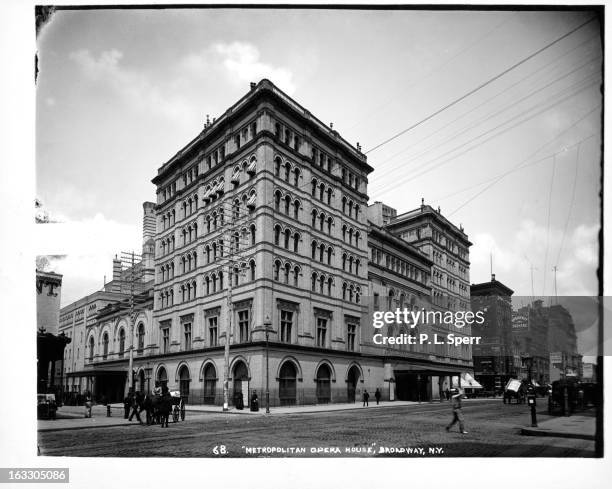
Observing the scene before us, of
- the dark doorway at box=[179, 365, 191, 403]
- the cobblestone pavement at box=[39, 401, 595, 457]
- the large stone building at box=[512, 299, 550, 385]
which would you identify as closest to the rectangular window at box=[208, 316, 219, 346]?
the dark doorway at box=[179, 365, 191, 403]

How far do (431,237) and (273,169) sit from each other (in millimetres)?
3421

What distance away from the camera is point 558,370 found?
27.9ft

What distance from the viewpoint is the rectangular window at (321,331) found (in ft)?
35.9

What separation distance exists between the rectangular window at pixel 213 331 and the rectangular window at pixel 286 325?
4.64ft

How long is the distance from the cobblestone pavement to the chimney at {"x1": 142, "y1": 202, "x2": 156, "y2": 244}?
11.9ft

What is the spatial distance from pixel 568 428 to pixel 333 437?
3712 mm

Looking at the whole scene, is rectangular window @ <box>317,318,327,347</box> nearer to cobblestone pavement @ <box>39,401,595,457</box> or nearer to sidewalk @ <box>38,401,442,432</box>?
sidewalk @ <box>38,401,442,432</box>

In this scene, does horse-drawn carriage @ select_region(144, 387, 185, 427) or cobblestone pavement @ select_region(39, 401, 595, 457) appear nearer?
cobblestone pavement @ select_region(39, 401, 595, 457)

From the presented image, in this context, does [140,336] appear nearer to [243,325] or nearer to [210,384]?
[210,384]

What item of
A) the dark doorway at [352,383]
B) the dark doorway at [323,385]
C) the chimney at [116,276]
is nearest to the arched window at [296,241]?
the dark doorway at [323,385]

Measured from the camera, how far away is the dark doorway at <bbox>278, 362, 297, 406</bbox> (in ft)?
35.7

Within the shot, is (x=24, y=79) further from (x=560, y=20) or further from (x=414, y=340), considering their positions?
(x=560, y=20)

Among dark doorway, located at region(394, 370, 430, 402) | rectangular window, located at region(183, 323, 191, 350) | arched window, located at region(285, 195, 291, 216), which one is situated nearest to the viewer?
dark doorway, located at region(394, 370, 430, 402)
